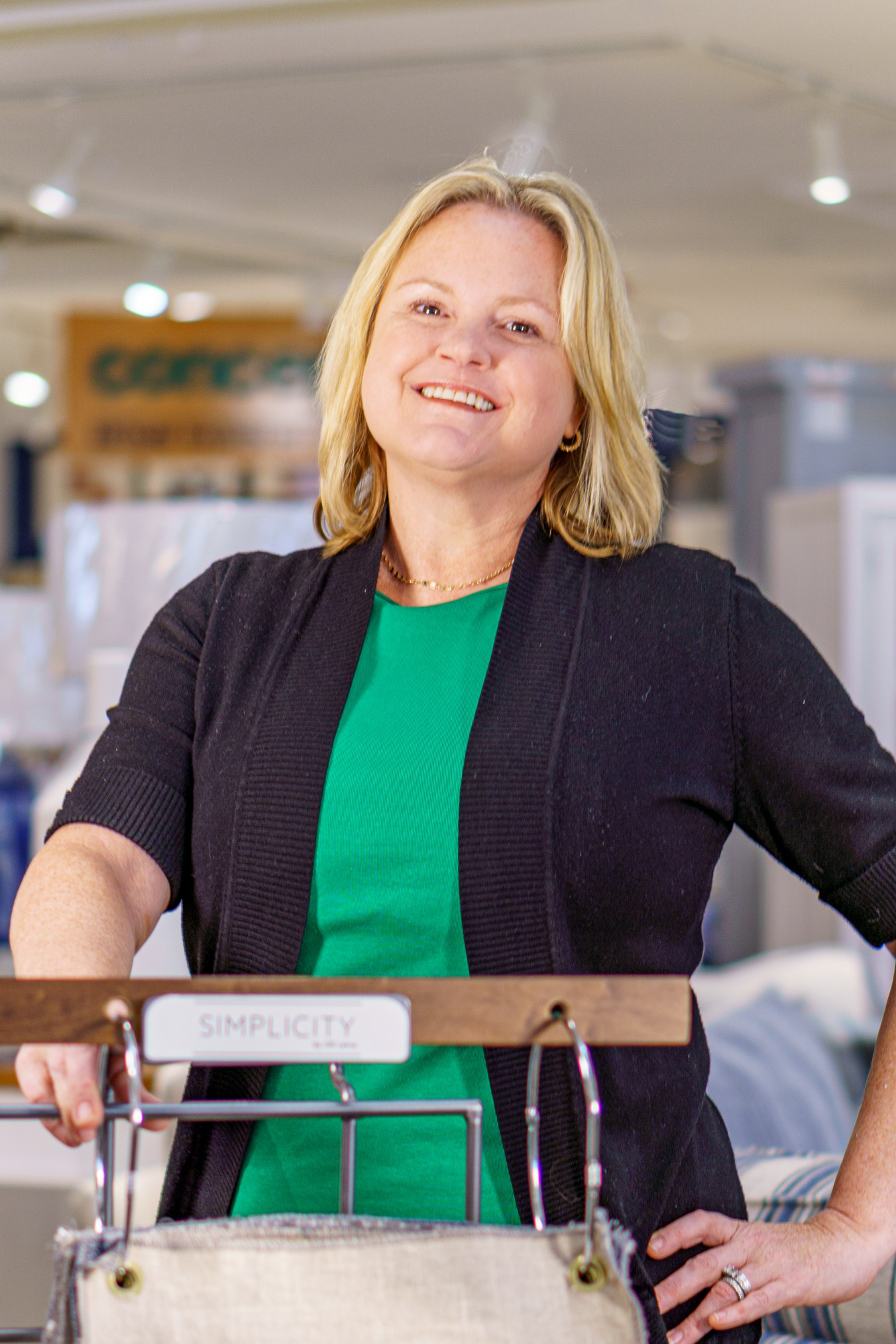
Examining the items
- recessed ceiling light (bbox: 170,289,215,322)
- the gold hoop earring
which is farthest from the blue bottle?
recessed ceiling light (bbox: 170,289,215,322)

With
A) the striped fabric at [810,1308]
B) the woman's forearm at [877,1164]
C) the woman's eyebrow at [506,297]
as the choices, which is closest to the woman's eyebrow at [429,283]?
the woman's eyebrow at [506,297]

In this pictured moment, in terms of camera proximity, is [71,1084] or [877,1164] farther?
[877,1164]

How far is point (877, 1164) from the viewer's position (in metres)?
1.01

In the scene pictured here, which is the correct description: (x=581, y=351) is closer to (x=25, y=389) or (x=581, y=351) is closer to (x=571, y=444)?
(x=571, y=444)

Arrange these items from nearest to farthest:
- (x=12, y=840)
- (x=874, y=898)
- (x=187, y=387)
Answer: (x=874, y=898)
(x=12, y=840)
(x=187, y=387)

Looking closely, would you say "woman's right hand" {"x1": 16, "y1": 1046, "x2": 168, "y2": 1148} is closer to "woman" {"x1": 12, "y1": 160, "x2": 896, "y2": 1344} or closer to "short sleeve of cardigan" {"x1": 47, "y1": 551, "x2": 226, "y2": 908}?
A: "woman" {"x1": 12, "y1": 160, "x2": 896, "y2": 1344}

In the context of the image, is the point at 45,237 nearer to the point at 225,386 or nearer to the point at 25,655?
the point at 225,386

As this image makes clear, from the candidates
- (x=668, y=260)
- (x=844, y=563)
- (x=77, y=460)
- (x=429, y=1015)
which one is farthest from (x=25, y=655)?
(x=668, y=260)

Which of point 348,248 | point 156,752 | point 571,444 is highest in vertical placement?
point 348,248

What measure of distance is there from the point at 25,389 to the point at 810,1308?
9.22 m

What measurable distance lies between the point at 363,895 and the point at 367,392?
0.39 meters

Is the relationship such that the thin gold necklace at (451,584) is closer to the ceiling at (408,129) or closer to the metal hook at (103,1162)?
the metal hook at (103,1162)

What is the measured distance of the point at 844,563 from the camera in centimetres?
310

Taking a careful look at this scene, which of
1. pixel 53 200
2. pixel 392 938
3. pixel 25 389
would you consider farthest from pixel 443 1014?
pixel 25 389
